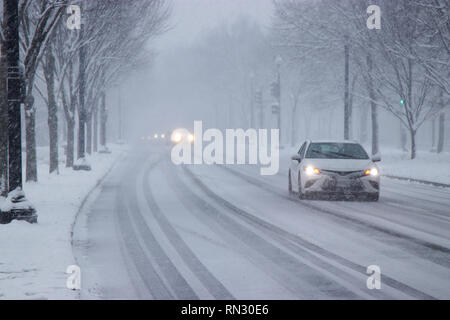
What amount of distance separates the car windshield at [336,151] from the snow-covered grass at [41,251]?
628cm

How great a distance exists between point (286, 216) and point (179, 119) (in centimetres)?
13190

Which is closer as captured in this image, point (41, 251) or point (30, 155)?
point (41, 251)

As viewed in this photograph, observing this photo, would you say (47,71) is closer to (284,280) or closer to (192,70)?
(284,280)

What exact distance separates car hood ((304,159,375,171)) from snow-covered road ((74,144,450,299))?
0.89 m

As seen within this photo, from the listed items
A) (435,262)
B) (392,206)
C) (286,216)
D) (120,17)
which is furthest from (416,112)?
(435,262)

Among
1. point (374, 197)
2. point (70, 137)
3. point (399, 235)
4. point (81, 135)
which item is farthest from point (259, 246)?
point (81, 135)

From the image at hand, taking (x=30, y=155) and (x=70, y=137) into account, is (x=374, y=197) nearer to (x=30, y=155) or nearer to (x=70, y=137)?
(x=30, y=155)

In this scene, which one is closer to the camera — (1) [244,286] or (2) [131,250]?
(1) [244,286]

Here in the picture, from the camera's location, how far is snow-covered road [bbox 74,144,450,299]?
7.41 meters

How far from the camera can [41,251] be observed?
940cm

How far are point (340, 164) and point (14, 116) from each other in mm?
8163

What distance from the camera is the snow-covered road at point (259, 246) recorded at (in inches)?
292

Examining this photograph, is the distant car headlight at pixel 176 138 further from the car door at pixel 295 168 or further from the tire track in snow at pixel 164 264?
the tire track in snow at pixel 164 264
